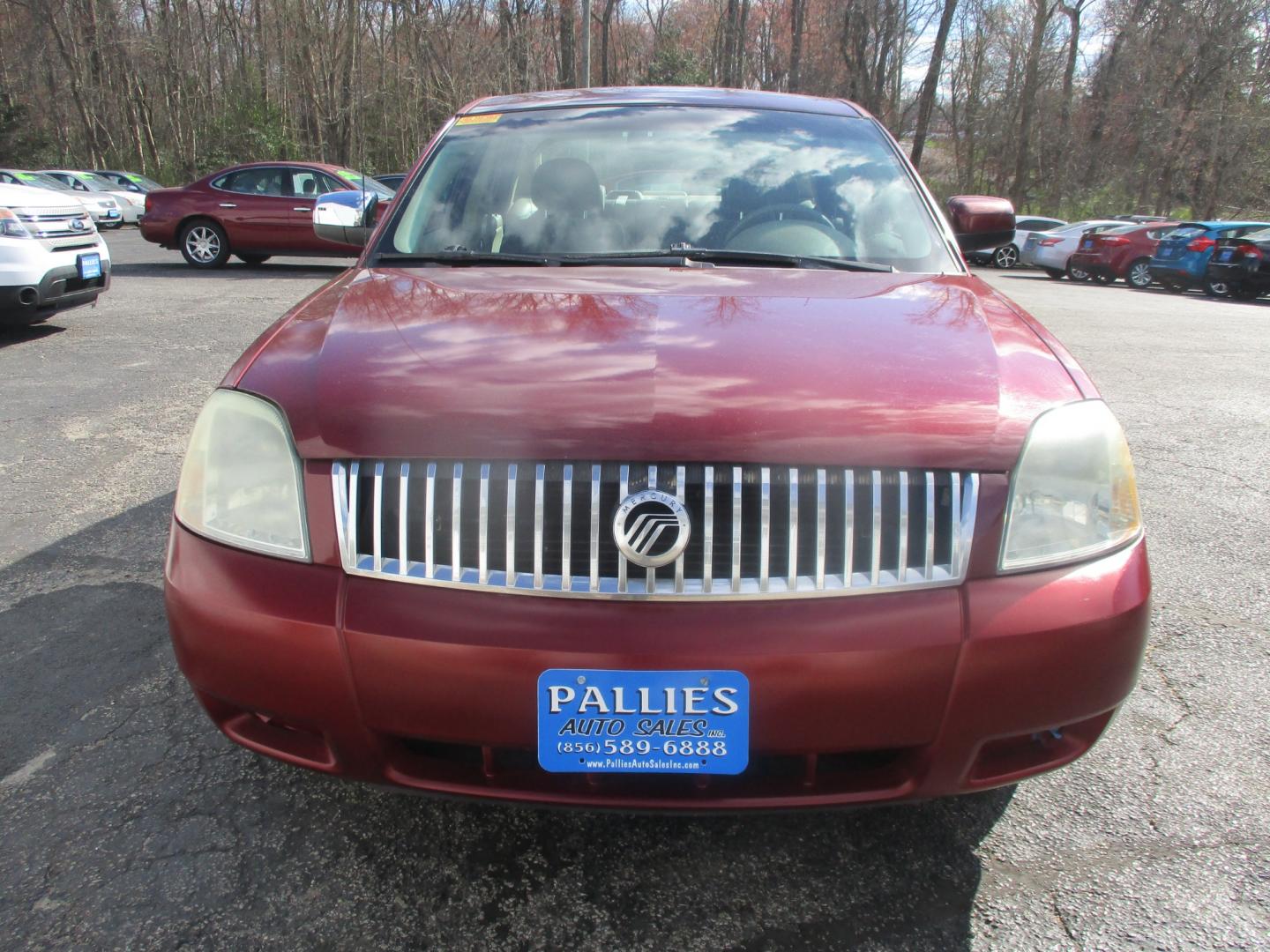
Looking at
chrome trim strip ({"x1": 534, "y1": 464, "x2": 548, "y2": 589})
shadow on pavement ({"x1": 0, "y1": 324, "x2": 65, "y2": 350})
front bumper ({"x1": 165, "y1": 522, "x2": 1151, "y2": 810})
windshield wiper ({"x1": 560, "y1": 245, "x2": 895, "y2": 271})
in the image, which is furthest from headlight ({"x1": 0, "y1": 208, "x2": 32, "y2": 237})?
chrome trim strip ({"x1": 534, "y1": 464, "x2": 548, "y2": 589})

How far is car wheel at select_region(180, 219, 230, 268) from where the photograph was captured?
13500 mm

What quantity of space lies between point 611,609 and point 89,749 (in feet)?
5.03

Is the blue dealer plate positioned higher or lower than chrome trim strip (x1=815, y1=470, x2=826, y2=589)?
lower

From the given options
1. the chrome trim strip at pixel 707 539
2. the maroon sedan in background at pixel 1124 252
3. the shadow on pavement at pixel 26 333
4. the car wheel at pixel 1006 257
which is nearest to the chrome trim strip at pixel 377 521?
the chrome trim strip at pixel 707 539

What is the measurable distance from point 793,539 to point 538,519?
41cm

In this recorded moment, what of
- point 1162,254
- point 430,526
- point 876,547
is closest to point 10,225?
point 430,526

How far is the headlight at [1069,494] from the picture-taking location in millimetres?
1626

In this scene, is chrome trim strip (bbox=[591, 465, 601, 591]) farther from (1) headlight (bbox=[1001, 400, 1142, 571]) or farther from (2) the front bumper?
(1) headlight (bbox=[1001, 400, 1142, 571])

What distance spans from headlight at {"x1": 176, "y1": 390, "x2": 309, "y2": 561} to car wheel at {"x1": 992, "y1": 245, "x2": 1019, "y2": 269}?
22686 millimetres

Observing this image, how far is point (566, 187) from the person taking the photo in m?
2.82

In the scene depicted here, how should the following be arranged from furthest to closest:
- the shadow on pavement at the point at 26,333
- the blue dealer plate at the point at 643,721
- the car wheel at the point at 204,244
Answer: the car wheel at the point at 204,244, the shadow on pavement at the point at 26,333, the blue dealer plate at the point at 643,721

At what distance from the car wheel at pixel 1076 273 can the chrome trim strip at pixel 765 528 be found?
1971 centimetres

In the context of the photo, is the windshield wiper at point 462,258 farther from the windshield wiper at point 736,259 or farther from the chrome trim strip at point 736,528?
the chrome trim strip at point 736,528

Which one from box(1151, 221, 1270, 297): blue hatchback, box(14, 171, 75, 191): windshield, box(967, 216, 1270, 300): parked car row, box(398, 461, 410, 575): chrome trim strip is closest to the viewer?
box(398, 461, 410, 575): chrome trim strip
